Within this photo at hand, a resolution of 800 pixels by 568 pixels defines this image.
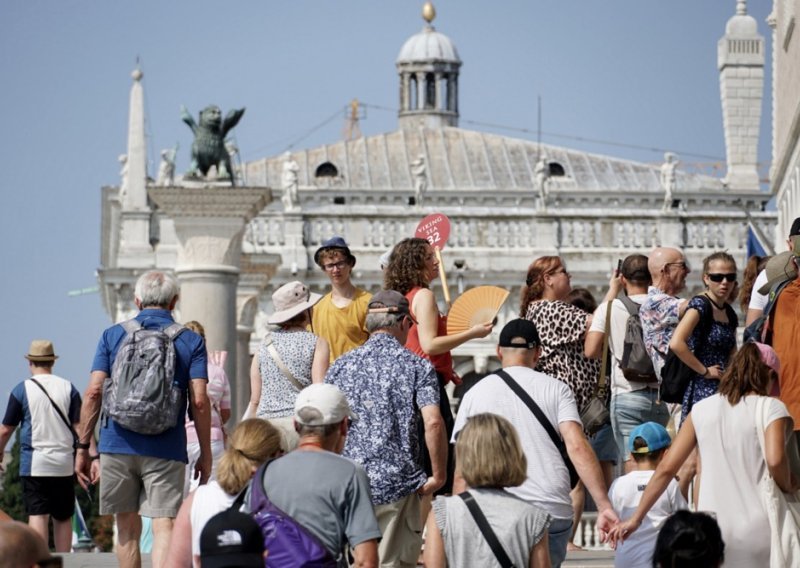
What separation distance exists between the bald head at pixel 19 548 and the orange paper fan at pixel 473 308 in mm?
4738

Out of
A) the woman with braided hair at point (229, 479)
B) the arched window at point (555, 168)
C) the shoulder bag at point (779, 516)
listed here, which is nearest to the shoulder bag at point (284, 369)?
the woman with braided hair at point (229, 479)

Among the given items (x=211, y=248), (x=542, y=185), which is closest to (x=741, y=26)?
(x=542, y=185)

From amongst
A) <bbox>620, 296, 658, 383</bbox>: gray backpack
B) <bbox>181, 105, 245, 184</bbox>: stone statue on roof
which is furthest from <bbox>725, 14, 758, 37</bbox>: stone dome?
<bbox>620, 296, 658, 383</bbox>: gray backpack

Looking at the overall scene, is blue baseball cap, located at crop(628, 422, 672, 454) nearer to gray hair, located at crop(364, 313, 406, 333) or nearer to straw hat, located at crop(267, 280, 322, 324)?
gray hair, located at crop(364, 313, 406, 333)

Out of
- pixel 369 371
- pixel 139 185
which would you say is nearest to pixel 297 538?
pixel 369 371

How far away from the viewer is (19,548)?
22.2 feet

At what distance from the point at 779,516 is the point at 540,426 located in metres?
1.05

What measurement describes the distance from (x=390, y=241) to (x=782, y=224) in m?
16.9

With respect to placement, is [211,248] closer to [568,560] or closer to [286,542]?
[568,560]

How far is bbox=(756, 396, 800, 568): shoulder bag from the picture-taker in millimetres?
9125

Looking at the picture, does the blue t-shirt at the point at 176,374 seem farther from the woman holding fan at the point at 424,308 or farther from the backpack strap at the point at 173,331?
the woman holding fan at the point at 424,308

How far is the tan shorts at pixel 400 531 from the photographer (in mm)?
9719

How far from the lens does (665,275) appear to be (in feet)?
39.2

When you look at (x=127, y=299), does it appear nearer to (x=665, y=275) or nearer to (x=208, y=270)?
(x=208, y=270)
